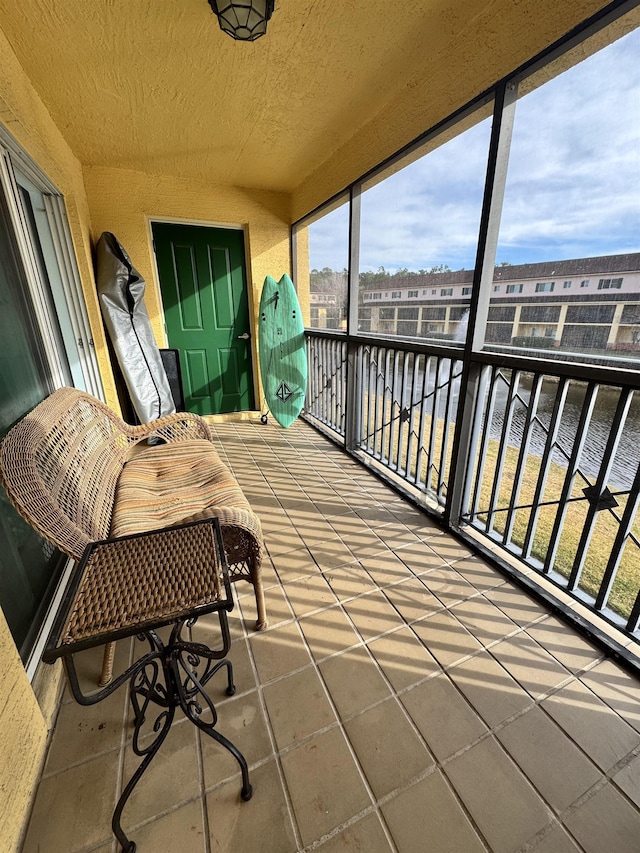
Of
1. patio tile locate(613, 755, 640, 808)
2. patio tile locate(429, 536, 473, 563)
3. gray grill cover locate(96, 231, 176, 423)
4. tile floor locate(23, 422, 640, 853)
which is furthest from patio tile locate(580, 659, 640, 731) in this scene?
gray grill cover locate(96, 231, 176, 423)

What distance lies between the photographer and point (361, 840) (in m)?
0.83

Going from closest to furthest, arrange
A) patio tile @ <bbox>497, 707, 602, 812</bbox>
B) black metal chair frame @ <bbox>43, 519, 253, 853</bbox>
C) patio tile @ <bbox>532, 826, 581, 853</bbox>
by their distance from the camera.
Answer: black metal chair frame @ <bbox>43, 519, 253, 853</bbox> < patio tile @ <bbox>532, 826, 581, 853</bbox> < patio tile @ <bbox>497, 707, 602, 812</bbox>

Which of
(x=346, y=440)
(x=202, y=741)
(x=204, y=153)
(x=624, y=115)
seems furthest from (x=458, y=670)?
(x=204, y=153)

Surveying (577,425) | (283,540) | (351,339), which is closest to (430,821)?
(283,540)

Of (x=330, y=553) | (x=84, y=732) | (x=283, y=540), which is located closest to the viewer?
(x=84, y=732)

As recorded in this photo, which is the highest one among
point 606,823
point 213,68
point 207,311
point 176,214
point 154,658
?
point 213,68

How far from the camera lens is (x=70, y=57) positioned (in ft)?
5.46

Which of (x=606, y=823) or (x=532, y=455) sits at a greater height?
(x=532, y=455)

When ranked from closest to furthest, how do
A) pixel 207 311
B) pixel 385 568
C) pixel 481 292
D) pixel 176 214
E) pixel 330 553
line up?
pixel 481 292, pixel 385 568, pixel 330 553, pixel 176 214, pixel 207 311

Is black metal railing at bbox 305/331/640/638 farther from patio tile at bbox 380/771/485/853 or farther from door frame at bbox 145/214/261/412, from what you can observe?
door frame at bbox 145/214/261/412

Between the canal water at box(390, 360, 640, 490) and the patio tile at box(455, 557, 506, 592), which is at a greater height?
the canal water at box(390, 360, 640, 490)

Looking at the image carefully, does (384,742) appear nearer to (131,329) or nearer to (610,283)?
(610,283)

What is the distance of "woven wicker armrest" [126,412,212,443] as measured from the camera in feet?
6.10

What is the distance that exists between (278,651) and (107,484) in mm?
945
